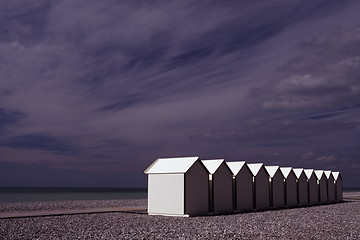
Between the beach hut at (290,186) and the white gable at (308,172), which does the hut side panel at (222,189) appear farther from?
the white gable at (308,172)

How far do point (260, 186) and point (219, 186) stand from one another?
634cm

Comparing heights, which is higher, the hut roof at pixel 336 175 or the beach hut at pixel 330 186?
the hut roof at pixel 336 175

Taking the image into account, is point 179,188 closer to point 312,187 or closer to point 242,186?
point 242,186

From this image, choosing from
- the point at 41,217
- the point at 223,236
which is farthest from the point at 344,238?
the point at 41,217

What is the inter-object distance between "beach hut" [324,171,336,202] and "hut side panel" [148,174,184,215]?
2611cm

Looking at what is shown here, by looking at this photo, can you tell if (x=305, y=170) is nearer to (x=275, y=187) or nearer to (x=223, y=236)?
(x=275, y=187)

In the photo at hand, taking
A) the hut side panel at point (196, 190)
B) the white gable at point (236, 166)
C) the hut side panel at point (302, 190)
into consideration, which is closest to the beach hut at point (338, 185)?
the hut side panel at point (302, 190)

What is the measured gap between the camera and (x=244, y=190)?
32906 millimetres

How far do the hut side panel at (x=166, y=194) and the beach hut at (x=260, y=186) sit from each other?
9.11 meters

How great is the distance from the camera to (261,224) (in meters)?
22.7

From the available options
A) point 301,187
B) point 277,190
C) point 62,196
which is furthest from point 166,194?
point 62,196

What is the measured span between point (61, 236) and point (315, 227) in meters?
13.0


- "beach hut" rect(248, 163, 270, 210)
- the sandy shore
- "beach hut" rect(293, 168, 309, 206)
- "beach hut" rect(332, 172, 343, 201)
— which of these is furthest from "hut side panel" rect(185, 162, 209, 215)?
"beach hut" rect(332, 172, 343, 201)

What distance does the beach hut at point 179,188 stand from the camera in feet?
90.3
